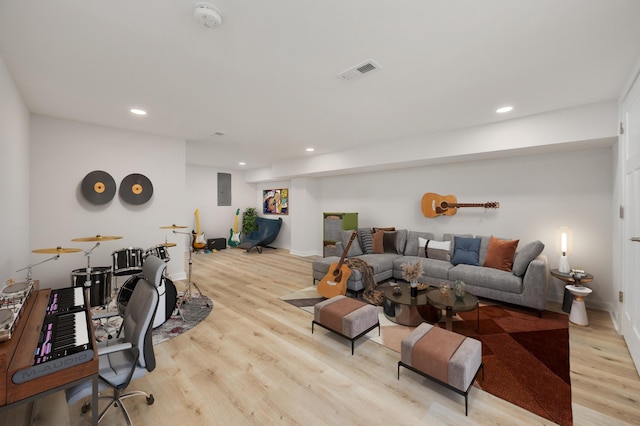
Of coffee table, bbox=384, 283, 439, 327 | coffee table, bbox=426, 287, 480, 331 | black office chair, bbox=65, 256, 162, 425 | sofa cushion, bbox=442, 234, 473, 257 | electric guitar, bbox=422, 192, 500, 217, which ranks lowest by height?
coffee table, bbox=384, 283, 439, 327

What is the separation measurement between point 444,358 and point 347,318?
945 mm

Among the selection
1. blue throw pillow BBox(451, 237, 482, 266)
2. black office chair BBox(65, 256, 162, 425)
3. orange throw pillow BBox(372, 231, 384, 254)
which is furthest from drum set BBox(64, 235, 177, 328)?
blue throw pillow BBox(451, 237, 482, 266)

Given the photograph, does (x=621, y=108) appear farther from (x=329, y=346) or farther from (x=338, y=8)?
(x=329, y=346)

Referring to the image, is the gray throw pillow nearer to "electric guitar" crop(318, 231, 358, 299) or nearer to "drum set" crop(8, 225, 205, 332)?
"electric guitar" crop(318, 231, 358, 299)

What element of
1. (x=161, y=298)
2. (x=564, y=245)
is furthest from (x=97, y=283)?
(x=564, y=245)

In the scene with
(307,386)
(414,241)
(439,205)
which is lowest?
(307,386)

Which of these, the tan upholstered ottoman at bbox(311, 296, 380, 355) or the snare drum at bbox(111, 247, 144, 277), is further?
the snare drum at bbox(111, 247, 144, 277)

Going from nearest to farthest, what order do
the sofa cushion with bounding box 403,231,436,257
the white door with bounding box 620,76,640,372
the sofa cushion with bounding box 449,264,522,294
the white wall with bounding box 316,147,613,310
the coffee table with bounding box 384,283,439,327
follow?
the white door with bounding box 620,76,640,372, the coffee table with bounding box 384,283,439,327, the sofa cushion with bounding box 449,264,522,294, the white wall with bounding box 316,147,613,310, the sofa cushion with bounding box 403,231,436,257

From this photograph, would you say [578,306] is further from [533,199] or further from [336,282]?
[336,282]

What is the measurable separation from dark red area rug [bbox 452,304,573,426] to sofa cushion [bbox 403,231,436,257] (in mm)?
1587

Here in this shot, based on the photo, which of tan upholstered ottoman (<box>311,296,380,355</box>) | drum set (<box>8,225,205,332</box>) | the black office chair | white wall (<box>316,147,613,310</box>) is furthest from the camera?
white wall (<box>316,147,613,310</box>)

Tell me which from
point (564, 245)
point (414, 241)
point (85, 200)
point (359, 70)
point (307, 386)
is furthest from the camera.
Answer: point (414, 241)

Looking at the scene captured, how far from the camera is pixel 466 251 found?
4.46m

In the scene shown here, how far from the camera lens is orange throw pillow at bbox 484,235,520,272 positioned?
3.99 metres
